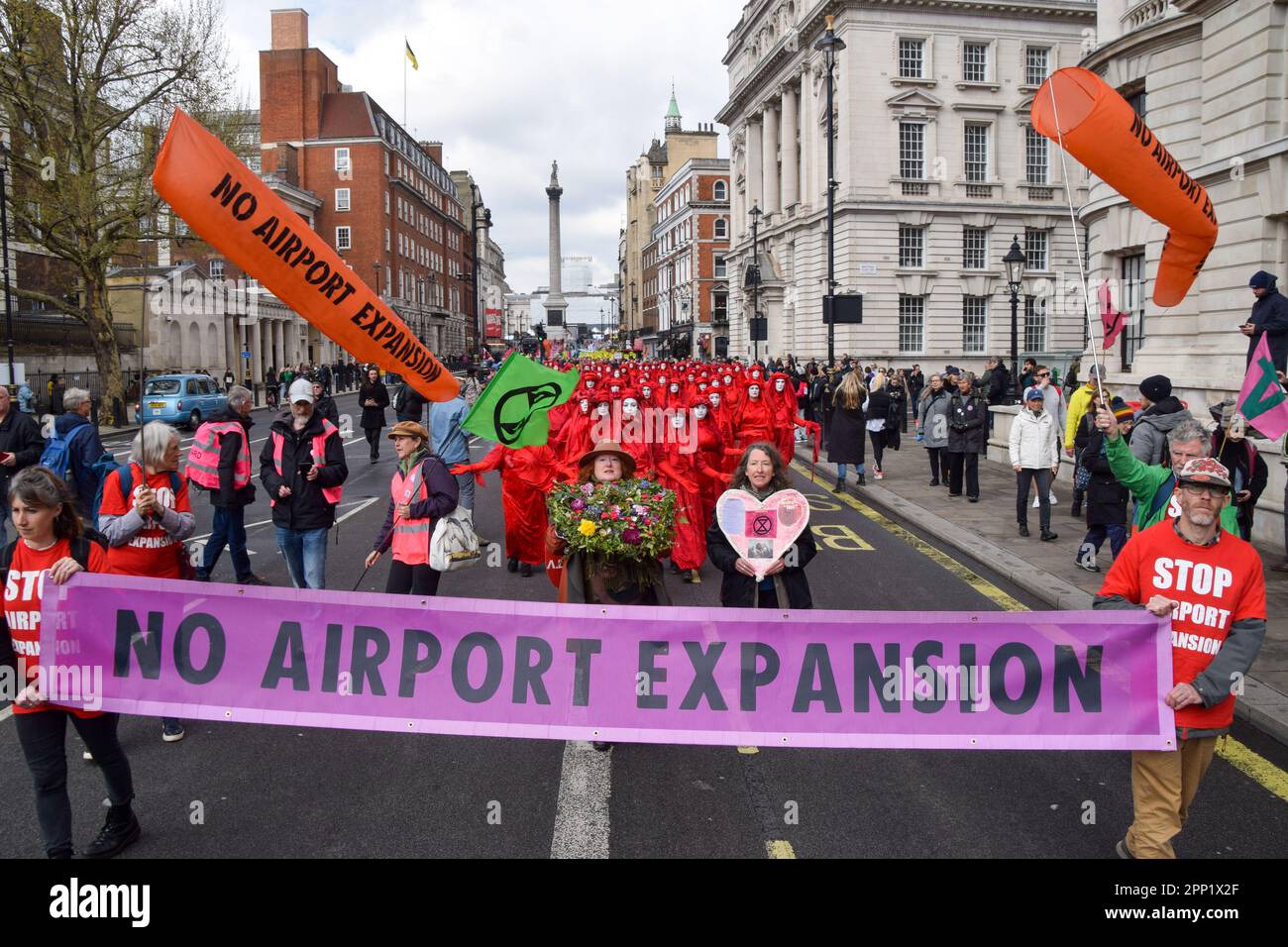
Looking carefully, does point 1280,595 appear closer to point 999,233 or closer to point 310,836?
point 310,836

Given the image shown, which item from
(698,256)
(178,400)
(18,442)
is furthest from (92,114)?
(698,256)

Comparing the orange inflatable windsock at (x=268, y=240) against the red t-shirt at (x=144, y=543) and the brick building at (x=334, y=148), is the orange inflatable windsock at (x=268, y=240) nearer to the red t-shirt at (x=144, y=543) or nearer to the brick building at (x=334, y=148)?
the red t-shirt at (x=144, y=543)

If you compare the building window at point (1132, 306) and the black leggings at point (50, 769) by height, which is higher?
the building window at point (1132, 306)

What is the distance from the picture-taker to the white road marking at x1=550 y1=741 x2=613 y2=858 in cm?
447

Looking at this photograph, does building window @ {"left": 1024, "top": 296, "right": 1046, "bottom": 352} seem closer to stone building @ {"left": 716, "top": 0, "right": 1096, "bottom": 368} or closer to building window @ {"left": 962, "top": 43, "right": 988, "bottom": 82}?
stone building @ {"left": 716, "top": 0, "right": 1096, "bottom": 368}

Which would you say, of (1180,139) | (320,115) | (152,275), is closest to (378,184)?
(320,115)

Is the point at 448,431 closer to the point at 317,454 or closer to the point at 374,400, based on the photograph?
the point at 317,454

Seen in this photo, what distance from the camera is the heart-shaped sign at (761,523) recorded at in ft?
18.2

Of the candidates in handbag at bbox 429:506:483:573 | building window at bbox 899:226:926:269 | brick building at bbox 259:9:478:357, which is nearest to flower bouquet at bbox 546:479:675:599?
handbag at bbox 429:506:483:573

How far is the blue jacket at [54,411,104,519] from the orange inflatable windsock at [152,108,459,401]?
16.1 ft

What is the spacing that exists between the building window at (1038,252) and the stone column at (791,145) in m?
12.9

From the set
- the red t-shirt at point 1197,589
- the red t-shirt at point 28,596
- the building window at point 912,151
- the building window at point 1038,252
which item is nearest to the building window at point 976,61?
the building window at point 912,151

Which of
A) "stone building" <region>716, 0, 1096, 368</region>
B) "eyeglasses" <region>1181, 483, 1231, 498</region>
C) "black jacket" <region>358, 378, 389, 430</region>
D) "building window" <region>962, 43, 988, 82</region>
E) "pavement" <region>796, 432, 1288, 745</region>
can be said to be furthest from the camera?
"building window" <region>962, 43, 988, 82</region>
